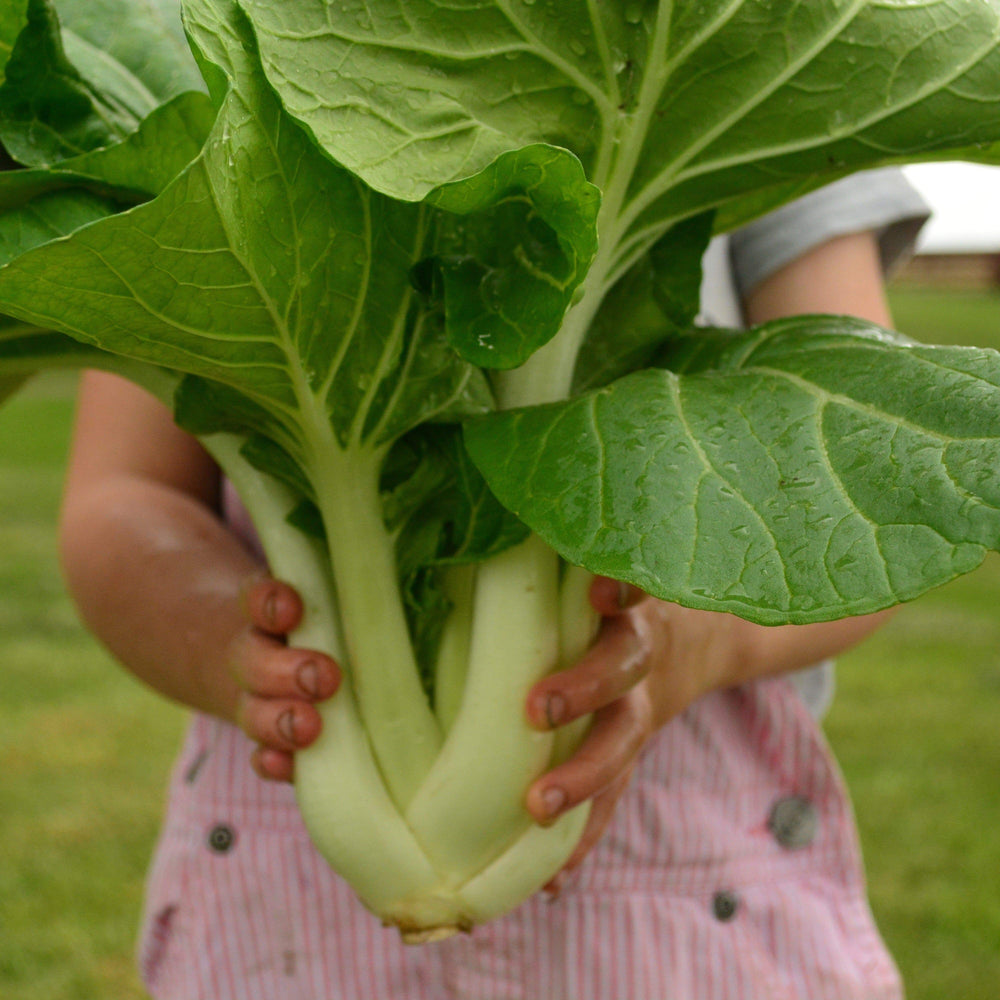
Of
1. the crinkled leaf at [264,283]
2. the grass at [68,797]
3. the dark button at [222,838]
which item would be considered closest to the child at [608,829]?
the dark button at [222,838]

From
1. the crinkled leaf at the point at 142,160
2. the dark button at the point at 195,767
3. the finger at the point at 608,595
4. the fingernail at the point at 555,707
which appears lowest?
the fingernail at the point at 555,707

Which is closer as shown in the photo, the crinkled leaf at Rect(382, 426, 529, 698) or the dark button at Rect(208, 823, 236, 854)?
the crinkled leaf at Rect(382, 426, 529, 698)

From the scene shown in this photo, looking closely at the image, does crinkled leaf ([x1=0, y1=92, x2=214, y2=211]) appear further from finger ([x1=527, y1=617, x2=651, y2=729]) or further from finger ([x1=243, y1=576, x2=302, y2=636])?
finger ([x1=527, y1=617, x2=651, y2=729])

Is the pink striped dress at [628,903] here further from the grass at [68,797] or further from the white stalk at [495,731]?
the grass at [68,797]

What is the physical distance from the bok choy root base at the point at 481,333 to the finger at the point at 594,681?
0.07 ft

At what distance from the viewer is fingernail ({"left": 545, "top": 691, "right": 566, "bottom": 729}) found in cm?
80

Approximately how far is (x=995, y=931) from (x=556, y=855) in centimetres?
170

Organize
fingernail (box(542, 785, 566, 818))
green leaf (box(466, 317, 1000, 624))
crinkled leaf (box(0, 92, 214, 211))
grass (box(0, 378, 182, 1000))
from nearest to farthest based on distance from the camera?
green leaf (box(466, 317, 1000, 624)), crinkled leaf (box(0, 92, 214, 211)), fingernail (box(542, 785, 566, 818)), grass (box(0, 378, 182, 1000))

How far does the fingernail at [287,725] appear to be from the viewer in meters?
0.84

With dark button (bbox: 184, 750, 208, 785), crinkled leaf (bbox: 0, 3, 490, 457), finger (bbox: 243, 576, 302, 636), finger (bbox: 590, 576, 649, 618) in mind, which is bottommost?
dark button (bbox: 184, 750, 208, 785)

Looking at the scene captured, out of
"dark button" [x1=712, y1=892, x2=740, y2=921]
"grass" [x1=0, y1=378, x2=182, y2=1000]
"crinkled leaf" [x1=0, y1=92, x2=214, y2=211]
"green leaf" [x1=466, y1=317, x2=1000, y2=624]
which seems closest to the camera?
"green leaf" [x1=466, y1=317, x2=1000, y2=624]

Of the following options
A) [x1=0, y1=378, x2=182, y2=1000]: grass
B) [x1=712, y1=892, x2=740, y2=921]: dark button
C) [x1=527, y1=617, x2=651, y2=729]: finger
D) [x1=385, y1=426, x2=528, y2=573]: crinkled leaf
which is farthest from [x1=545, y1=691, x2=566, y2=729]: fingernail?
[x1=0, y1=378, x2=182, y2=1000]: grass

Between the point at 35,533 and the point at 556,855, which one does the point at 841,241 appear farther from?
the point at 35,533

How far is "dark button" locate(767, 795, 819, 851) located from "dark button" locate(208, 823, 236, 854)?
1.85ft
